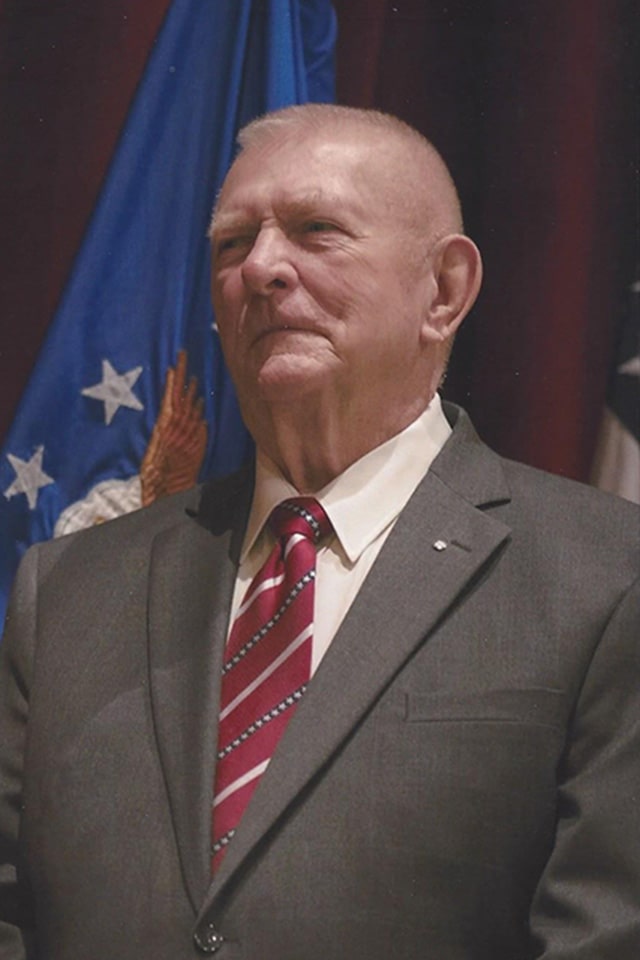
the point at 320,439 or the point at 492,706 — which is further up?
the point at 320,439

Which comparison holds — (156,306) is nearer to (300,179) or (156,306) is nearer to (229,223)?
(229,223)

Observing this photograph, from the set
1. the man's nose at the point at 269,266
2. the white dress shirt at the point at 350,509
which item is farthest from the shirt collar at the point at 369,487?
the man's nose at the point at 269,266

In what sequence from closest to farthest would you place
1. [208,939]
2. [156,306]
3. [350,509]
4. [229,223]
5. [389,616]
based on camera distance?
[208,939], [389,616], [350,509], [229,223], [156,306]

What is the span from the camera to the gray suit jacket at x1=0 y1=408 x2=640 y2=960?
4.77 feet

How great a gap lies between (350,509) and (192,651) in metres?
0.25

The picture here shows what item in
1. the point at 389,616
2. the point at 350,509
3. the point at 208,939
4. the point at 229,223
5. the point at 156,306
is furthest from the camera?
the point at 156,306

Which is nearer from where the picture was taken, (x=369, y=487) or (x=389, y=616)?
(x=389, y=616)

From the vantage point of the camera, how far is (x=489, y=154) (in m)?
2.11

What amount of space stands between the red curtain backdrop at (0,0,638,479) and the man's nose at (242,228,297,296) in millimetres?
419

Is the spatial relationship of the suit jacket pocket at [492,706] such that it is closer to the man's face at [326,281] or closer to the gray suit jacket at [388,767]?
the gray suit jacket at [388,767]

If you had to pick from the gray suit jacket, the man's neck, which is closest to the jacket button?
the gray suit jacket

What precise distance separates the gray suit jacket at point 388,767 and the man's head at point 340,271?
0.48ft

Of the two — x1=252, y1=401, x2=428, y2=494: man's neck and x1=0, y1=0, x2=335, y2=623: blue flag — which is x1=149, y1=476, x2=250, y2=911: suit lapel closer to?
x1=252, y1=401, x2=428, y2=494: man's neck

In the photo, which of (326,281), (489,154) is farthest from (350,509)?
(489,154)
